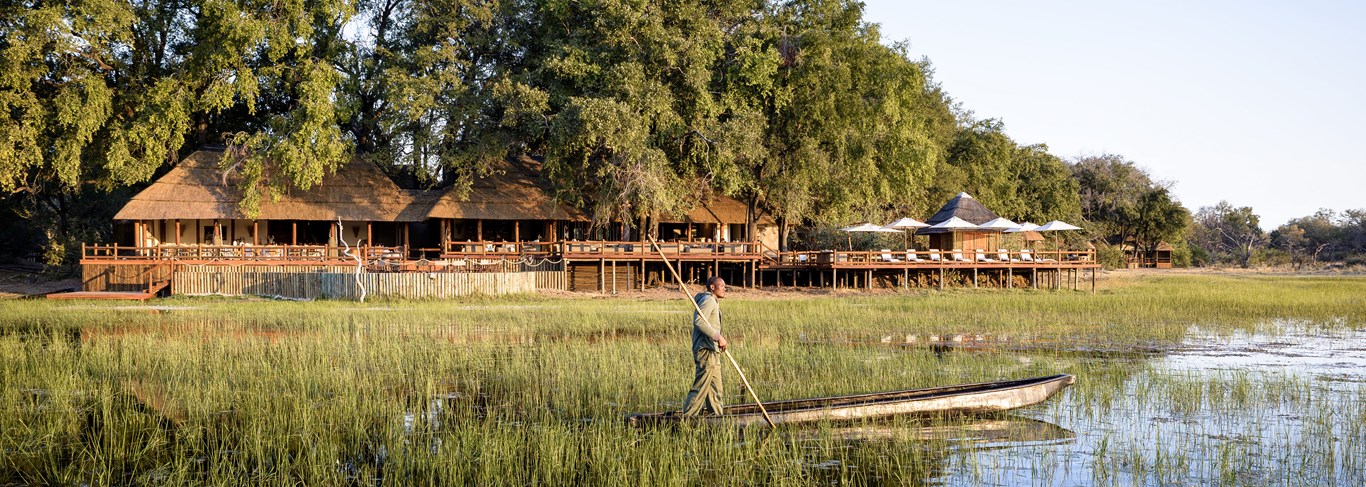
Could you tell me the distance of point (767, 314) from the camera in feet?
76.0

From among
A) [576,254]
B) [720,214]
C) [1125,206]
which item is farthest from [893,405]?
[1125,206]

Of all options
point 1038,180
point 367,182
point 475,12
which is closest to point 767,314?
point 475,12

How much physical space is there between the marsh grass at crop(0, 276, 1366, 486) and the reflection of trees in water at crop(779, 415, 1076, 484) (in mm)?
40

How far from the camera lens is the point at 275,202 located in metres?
35.8

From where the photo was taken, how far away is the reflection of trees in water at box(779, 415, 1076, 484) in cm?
880

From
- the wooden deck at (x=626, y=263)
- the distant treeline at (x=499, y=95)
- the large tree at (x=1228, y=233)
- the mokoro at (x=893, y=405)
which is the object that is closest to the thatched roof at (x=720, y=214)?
the distant treeline at (x=499, y=95)

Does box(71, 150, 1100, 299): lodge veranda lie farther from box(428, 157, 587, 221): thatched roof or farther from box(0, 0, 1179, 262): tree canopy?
box(0, 0, 1179, 262): tree canopy

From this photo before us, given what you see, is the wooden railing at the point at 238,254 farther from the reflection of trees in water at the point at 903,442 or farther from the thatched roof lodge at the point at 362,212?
the reflection of trees in water at the point at 903,442

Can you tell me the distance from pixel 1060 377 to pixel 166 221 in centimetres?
3395

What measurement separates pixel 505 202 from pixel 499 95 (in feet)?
18.9

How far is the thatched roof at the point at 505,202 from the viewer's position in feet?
120

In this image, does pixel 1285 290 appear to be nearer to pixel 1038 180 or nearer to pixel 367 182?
pixel 1038 180

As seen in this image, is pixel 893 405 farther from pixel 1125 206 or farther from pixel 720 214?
pixel 1125 206

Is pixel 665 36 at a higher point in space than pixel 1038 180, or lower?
higher
